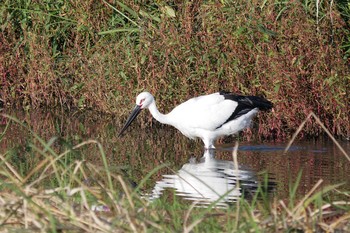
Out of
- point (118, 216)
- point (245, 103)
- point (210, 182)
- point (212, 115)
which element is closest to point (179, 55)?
point (212, 115)

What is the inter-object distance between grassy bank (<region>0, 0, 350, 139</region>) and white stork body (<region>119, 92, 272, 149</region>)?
0.44m

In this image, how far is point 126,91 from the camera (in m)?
11.5

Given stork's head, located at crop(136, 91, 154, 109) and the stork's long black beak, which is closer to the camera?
stork's head, located at crop(136, 91, 154, 109)

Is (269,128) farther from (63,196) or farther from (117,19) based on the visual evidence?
(63,196)

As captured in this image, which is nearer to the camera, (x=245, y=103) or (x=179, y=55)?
(x=245, y=103)

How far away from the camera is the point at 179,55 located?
1103 centimetres

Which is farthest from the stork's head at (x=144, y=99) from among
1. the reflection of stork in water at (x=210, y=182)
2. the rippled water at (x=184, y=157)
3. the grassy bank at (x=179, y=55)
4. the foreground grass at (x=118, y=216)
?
the foreground grass at (x=118, y=216)

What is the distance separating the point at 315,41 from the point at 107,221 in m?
6.53

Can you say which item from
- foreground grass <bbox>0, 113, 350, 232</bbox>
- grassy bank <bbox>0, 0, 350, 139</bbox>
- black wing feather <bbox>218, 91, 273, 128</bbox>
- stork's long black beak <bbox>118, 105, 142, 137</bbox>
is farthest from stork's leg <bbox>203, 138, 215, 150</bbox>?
foreground grass <bbox>0, 113, 350, 232</bbox>

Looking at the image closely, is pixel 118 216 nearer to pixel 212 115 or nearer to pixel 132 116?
pixel 212 115

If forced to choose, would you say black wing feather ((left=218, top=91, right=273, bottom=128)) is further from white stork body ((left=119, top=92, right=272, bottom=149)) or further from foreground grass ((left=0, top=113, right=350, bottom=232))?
foreground grass ((left=0, top=113, right=350, bottom=232))

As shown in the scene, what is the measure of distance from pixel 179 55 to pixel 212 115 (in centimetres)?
104

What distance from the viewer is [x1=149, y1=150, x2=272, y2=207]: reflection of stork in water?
7.14 m

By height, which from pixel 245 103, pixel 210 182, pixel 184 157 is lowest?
pixel 210 182
